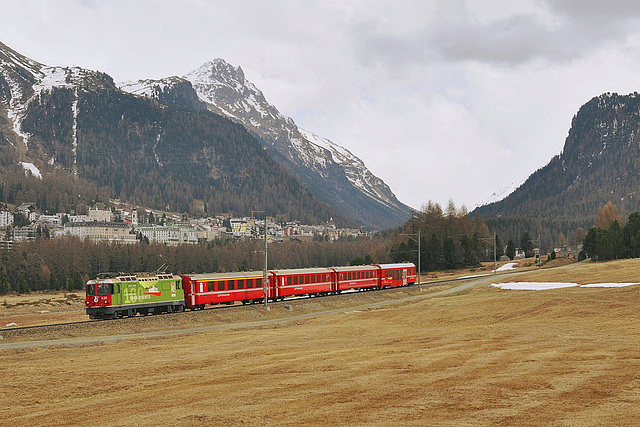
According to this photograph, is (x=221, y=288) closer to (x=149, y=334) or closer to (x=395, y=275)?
(x=149, y=334)

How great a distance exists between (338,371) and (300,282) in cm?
4684

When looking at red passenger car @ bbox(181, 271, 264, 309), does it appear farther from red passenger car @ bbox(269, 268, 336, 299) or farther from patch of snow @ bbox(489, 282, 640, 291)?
patch of snow @ bbox(489, 282, 640, 291)

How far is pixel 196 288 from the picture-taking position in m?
59.9

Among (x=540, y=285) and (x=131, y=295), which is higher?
(x=131, y=295)

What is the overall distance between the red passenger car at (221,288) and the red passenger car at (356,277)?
16.0 m

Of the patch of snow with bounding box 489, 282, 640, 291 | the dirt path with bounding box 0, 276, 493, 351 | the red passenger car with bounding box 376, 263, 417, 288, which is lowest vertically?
the dirt path with bounding box 0, 276, 493, 351

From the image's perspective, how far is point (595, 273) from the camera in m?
89.9

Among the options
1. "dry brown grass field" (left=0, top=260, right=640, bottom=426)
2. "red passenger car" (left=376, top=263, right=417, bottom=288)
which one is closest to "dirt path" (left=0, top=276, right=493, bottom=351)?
"dry brown grass field" (left=0, top=260, right=640, bottom=426)

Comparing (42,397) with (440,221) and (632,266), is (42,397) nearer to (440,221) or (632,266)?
(632,266)

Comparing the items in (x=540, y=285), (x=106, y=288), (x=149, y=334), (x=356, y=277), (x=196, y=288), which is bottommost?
(x=149, y=334)

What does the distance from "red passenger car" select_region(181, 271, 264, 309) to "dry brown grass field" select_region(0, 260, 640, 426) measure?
6.99 metres

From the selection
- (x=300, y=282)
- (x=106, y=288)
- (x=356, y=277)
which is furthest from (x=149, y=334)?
(x=356, y=277)

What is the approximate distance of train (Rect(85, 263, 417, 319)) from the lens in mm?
52500

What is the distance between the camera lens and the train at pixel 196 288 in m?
52.5
